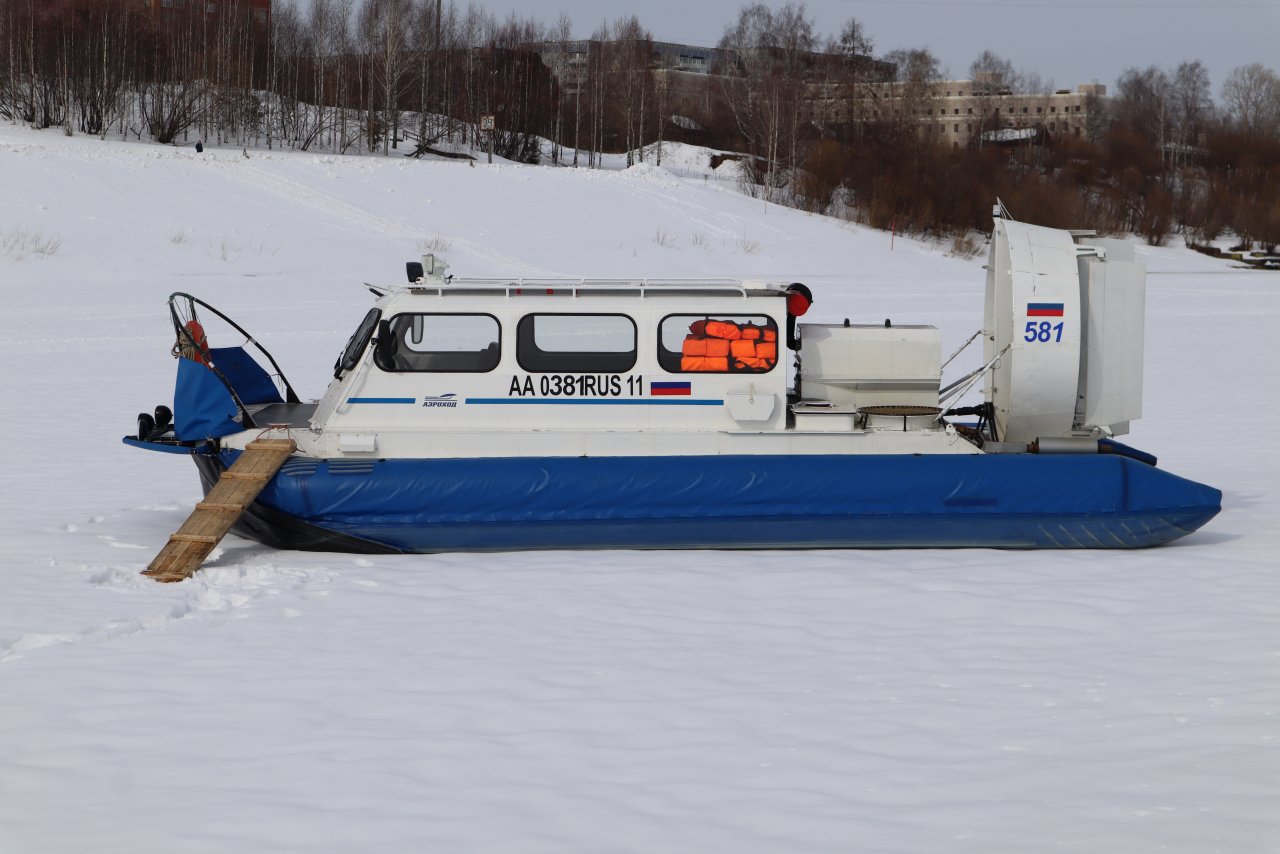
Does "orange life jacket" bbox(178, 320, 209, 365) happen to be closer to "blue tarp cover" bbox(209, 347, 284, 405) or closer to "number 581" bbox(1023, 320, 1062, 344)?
"blue tarp cover" bbox(209, 347, 284, 405)

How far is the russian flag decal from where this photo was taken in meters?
7.96

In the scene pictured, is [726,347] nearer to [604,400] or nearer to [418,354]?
[604,400]

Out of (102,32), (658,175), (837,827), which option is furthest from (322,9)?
(837,827)

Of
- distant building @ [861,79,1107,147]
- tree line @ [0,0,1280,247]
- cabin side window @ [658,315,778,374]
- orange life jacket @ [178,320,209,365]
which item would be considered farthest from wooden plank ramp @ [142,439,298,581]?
distant building @ [861,79,1107,147]

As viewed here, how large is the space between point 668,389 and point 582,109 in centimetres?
4897

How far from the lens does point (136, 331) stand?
17.9m

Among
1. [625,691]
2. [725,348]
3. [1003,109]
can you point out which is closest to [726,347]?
[725,348]

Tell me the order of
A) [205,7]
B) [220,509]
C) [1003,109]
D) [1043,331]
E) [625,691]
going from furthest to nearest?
[1003,109]
[205,7]
[1043,331]
[220,509]
[625,691]

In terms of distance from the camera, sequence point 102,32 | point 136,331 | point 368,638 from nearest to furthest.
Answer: point 368,638 < point 136,331 < point 102,32

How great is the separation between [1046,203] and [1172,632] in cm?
4192

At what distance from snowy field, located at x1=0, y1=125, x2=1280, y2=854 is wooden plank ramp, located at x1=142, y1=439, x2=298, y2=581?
7.2 inches

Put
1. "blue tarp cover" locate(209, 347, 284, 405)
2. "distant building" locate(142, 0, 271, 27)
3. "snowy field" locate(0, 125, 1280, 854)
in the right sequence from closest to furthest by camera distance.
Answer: "snowy field" locate(0, 125, 1280, 854), "blue tarp cover" locate(209, 347, 284, 405), "distant building" locate(142, 0, 271, 27)

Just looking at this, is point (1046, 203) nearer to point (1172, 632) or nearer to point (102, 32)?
point (102, 32)

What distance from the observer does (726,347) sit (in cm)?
796
